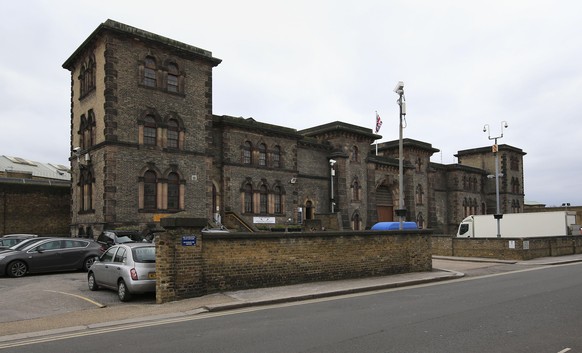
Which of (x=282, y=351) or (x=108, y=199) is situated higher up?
(x=108, y=199)

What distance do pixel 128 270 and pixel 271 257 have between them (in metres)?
4.06

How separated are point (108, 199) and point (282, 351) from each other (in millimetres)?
22685

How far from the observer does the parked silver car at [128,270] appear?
40.5 ft

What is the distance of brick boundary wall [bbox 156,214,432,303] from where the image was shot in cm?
1205

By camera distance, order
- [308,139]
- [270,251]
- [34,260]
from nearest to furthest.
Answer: [270,251]
[34,260]
[308,139]

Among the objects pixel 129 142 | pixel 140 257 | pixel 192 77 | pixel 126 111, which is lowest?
pixel 140 257

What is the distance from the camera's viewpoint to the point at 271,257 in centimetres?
1414

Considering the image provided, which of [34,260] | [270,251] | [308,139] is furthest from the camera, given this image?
[308,139]

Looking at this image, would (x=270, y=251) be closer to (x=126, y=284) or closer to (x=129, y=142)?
(x=126, y=284)

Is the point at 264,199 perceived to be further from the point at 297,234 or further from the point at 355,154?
the point at 297,234

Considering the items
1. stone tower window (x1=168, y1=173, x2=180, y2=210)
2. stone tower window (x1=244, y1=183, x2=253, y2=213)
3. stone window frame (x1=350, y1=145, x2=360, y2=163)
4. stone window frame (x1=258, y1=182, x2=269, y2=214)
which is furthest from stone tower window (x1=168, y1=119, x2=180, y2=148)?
stone window frame (x1=350, y1=145, x2=360, y2=163)

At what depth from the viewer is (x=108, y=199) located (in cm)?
2709

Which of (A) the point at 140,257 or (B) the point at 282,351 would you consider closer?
(B) the point at 282,351

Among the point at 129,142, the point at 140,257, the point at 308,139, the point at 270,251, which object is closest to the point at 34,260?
the point at 140,257
